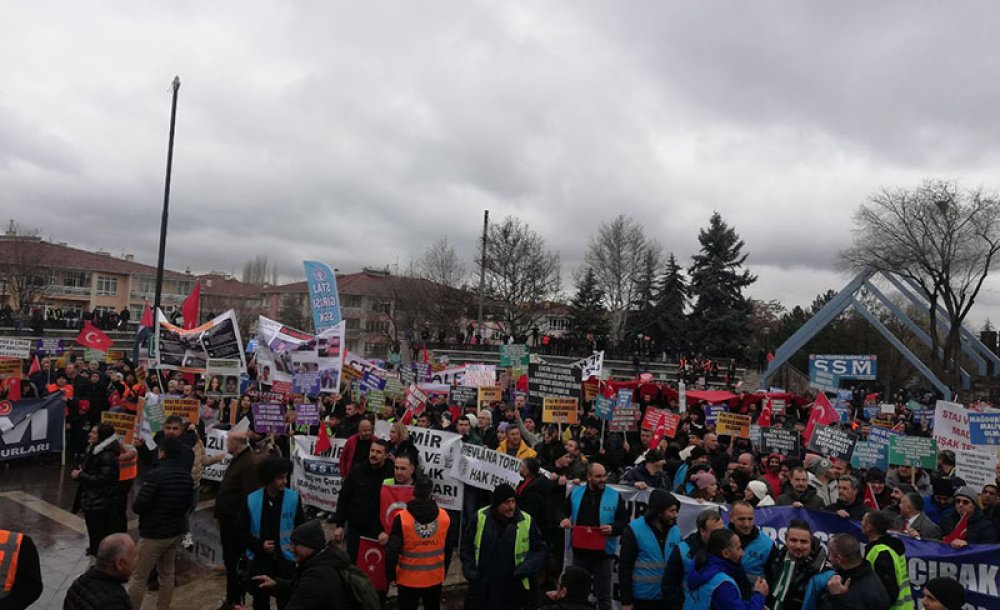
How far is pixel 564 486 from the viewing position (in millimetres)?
7039

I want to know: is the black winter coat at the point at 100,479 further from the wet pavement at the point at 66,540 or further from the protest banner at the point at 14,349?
the protest banner at the point at 14,349

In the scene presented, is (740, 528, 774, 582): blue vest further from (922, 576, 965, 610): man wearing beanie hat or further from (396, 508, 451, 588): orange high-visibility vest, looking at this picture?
(396, 508, 451, 588): orange high-visibility vest

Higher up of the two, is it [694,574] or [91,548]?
[694,574]

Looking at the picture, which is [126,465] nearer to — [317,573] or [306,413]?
[306,413]

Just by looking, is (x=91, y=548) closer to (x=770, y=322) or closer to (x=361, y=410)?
(x=361, y=410)

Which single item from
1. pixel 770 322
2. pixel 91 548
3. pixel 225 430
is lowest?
pixel 91 548

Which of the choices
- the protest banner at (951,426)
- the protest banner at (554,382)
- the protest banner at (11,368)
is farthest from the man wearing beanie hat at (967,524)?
the protest banner at (11,368)

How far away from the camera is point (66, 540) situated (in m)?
8.64

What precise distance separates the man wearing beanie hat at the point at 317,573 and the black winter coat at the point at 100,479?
3.82 m

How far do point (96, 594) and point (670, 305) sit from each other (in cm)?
5094

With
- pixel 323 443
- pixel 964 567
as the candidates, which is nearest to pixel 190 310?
pixel 323 443

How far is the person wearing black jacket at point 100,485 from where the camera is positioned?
6.99 m

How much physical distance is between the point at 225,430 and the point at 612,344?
1410 inches

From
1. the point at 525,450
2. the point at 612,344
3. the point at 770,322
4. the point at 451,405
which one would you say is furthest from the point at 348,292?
the point at 525,450
